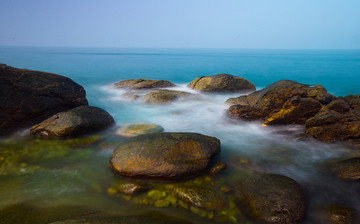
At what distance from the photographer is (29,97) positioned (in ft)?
26.8

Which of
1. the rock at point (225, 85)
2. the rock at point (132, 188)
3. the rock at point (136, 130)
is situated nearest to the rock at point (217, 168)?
the rock at point (132, 188)

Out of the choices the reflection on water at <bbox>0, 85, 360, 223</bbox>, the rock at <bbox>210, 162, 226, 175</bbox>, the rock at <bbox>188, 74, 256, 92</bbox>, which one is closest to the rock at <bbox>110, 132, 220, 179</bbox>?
the rock at <bbox>210, 162, 226, 175</bbox>

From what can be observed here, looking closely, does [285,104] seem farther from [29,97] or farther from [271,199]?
[29,97]

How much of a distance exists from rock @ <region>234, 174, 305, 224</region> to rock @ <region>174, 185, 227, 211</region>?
374 millimetres

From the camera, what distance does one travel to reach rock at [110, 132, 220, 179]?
4832 mm

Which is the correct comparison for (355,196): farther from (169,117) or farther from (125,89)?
(125,89)

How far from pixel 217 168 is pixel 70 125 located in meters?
4.71

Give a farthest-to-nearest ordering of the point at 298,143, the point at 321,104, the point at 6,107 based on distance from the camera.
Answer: the point at 321,104 < the point at 6,107 < the point at 298,143

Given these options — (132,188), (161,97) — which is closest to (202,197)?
(132,188)

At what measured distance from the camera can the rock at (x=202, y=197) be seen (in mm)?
4098

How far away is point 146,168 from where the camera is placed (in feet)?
15.9

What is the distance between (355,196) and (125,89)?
1404cm

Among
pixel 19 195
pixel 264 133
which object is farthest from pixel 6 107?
pixel 264 133

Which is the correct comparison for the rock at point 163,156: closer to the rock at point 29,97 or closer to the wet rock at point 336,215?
the wet rock at point 336,215
